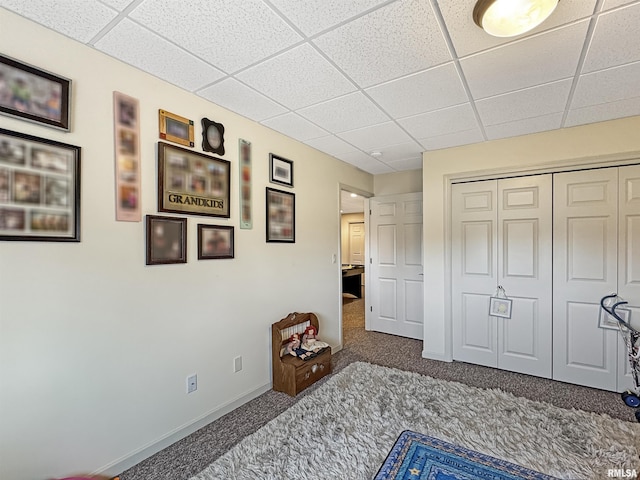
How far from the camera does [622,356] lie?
2.79 m

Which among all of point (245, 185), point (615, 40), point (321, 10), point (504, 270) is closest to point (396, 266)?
point (504, 270)

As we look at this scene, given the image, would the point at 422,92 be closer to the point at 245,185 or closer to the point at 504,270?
the point at 245,185

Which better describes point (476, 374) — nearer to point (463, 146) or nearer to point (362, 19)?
point (463, 146)

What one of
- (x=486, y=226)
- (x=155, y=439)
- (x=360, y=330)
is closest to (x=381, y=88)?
(x=486, y=226)

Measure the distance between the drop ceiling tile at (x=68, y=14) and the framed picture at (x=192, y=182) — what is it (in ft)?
2.17

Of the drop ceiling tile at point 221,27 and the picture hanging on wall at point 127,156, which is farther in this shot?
the picture hanging on wall at point 127,156

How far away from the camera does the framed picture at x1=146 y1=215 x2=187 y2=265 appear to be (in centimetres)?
198

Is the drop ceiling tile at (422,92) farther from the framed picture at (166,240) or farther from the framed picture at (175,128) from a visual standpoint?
the framed picture at (166,240)

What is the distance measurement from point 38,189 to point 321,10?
1598 millimetres

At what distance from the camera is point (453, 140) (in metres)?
3.26

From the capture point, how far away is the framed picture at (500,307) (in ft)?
10.8

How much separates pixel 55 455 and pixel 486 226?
12.6 feet

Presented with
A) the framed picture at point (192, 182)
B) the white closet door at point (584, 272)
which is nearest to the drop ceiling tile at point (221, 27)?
the framed picture at point (192, 182)

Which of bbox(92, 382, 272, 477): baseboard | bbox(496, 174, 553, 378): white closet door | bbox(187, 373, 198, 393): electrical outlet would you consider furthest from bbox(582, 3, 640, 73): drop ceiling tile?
bbox(92, 382, 272, 477): baseboard
